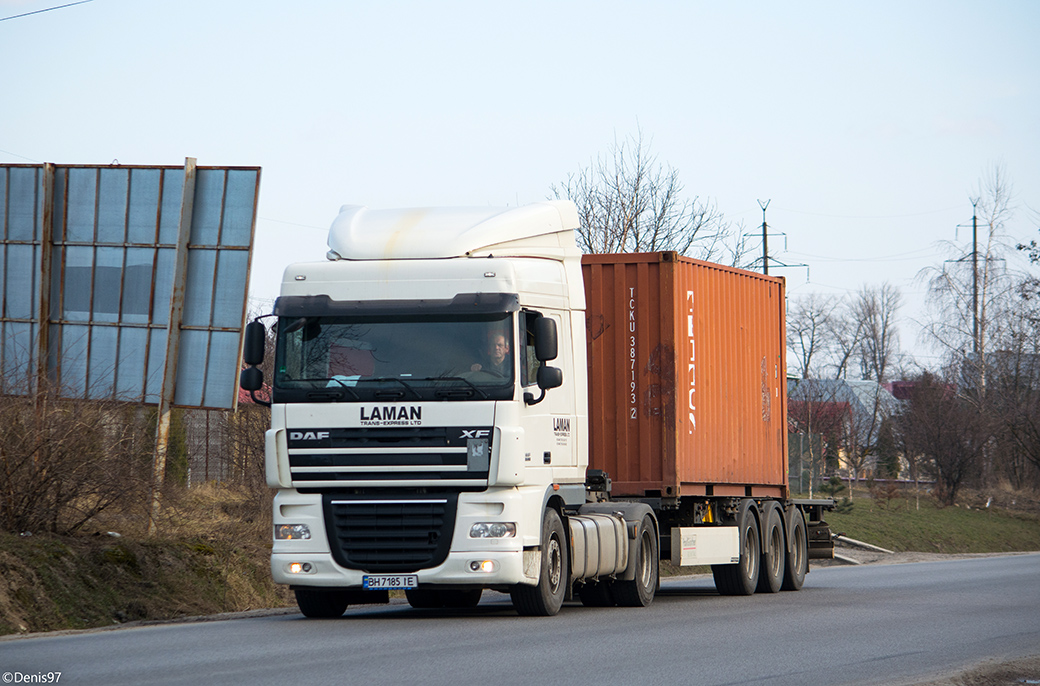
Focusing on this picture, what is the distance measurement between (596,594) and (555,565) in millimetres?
2344

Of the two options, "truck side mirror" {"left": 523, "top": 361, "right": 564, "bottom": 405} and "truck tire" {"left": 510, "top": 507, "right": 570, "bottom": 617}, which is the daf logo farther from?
"truck tire" {"left": 510, "top": 507, "right": 570, "bottom": 617}

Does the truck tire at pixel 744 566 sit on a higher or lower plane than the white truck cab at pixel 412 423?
lower

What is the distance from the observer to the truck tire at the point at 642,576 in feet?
48.4

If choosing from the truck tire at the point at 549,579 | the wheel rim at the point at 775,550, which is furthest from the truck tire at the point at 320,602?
the wheel rim at the point at 775,550

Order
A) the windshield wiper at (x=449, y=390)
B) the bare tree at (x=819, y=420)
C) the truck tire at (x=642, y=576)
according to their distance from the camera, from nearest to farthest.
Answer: the windshield wiper at (x=449, y=390) < the truck tire at (x=642, y=576) < the bare tree at (x=819, y=420)

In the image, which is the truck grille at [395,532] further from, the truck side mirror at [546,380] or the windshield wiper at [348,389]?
the truck side mirror at [546,380]

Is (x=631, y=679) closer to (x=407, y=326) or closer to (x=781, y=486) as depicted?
(x=407, y=326)

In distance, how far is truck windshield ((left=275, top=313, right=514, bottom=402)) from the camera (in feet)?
39.6

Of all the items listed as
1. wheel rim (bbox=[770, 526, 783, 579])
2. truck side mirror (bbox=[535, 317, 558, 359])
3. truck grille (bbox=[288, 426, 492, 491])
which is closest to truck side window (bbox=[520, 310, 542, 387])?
truck side mirror (bbox=[535, 317, 558, 359])

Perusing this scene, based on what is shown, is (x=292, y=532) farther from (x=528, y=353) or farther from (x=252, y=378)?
(x=528, y=353)

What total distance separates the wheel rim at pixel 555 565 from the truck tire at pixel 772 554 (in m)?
5.75

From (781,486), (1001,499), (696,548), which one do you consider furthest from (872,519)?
(696,548)

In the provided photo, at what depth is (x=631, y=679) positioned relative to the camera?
8516mm

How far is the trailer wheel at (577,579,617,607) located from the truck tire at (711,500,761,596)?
2.31m
